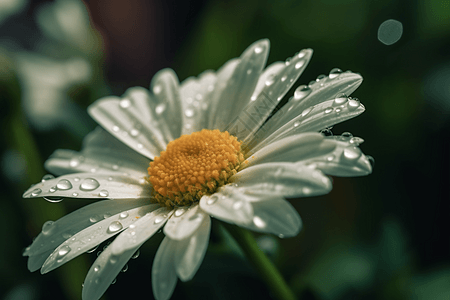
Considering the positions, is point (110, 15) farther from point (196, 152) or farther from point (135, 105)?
point (196, 152)

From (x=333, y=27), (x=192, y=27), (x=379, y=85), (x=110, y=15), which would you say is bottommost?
(x=379, y=85)

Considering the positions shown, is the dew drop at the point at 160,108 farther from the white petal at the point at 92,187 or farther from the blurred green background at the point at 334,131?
the blurred green background at the point at 334,131

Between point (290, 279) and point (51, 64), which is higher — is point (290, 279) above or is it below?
below

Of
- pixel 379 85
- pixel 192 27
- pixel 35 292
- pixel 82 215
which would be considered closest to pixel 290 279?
pixel 82 215

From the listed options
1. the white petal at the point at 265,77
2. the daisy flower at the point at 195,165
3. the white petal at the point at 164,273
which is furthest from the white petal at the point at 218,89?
the white petal at the point at 164,273

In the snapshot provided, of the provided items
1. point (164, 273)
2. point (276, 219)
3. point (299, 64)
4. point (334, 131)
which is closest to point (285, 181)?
point (276, 219)

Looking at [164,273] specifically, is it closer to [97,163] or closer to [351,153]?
[351,153]

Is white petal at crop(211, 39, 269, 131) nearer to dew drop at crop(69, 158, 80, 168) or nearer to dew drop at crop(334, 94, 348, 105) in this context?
dew drop at crop(334, 94, 348, 105)
